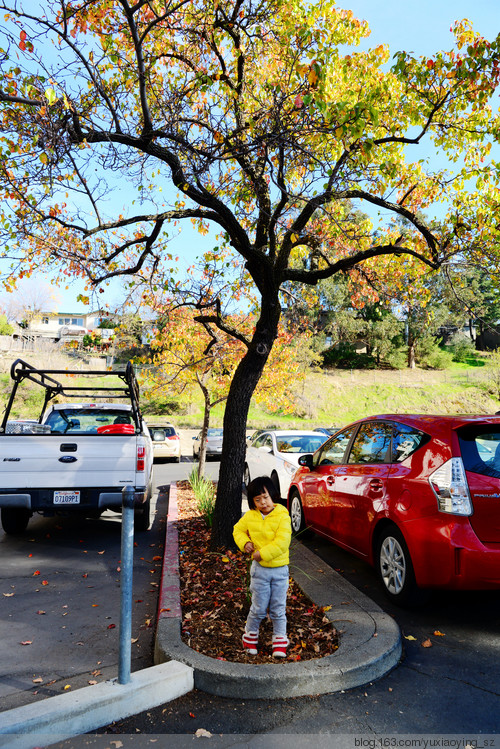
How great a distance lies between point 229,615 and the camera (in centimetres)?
418

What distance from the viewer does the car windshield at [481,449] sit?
13.5ft

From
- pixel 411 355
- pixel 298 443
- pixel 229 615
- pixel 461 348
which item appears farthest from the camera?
pixel 461 348

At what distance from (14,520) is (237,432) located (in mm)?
3751

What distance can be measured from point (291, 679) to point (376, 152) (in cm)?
695

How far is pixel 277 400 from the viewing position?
1355 centimetres

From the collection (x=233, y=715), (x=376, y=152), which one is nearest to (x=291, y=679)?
(x=233, y=715)

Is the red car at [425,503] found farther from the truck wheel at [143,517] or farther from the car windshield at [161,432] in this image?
the car windshield at [161,432]

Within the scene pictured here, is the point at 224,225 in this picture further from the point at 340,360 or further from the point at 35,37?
the point at 340,360

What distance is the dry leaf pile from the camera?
3619mm

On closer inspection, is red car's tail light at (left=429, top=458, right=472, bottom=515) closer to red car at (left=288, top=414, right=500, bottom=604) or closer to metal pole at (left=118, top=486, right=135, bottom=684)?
red car at (left=288, top=414, right=500, bottom=604)

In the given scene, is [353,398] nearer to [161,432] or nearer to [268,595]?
[161,432]

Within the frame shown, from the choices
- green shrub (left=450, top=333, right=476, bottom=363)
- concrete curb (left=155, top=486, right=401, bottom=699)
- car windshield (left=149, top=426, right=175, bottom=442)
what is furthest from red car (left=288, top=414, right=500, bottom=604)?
green shrub (left=450, top=333, right=476, bottom=363)

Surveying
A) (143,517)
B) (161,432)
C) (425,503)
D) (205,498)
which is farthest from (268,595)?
(161,432)

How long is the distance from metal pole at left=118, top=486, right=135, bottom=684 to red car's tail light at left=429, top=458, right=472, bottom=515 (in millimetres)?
2423
